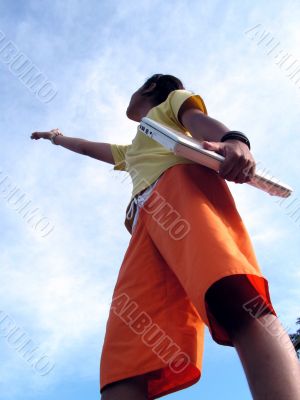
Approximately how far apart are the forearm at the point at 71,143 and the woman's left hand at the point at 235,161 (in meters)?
1.65

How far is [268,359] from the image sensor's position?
1.09m

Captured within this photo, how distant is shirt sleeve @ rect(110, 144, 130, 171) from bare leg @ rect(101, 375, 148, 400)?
1375mm

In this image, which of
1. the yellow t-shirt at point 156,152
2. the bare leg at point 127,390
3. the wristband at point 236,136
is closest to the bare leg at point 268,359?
the bare leg at point 127,390

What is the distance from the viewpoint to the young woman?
119cm

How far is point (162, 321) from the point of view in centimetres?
152

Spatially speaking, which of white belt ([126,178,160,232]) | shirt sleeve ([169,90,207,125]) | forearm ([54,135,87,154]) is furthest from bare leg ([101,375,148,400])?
forearm ([54,135,87,154])

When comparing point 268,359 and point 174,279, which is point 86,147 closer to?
point 174,279

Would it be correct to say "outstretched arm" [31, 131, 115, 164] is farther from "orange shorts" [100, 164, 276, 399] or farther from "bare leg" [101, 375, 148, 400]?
"bare leg" [101, 375, 148, 400]

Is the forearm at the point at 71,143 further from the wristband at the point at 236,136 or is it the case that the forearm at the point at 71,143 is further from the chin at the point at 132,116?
the wristband at the point at 236,136

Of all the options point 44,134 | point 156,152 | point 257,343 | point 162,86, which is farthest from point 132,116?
point 257,343

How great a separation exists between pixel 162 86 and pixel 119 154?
47cm

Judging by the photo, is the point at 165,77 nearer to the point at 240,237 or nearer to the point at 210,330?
the point at 240,237

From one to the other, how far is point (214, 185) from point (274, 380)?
752mm

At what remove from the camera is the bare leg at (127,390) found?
1.40m
